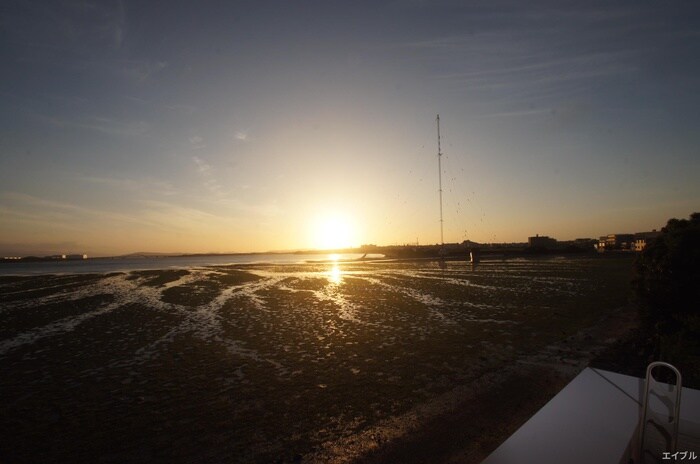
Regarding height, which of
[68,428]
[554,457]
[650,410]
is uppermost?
[650,410]

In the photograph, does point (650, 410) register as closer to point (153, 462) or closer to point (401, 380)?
point (401, 380)

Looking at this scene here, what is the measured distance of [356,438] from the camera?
7.17m

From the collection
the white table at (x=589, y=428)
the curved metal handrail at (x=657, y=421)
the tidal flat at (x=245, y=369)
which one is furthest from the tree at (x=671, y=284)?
the curved metal handrail at (x=657, y=421)

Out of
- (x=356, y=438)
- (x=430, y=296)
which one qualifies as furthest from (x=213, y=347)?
(x=430, y=296)

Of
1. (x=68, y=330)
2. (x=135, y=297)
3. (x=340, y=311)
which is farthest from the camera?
(x=135, y=297)

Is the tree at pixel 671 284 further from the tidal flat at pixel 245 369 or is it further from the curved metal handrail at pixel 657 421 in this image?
the curved metal handrail at pixel 657 421

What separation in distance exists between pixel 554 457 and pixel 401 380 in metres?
6.20

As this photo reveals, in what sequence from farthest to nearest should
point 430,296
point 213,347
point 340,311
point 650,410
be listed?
point 430,296 → point 340,311 → point 213,347 → point 650,410

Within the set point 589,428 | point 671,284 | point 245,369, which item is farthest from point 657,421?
point 245,369

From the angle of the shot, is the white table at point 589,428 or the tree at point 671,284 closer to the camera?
the white table at point 589,428

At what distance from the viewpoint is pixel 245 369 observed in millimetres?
11680

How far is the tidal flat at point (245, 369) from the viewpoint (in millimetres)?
7309

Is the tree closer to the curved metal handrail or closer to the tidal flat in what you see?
the tidal flat

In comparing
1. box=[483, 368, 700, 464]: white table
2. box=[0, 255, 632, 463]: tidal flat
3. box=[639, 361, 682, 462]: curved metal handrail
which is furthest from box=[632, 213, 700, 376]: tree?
box=[639, 361, 682, 462]: curved metal handrail
